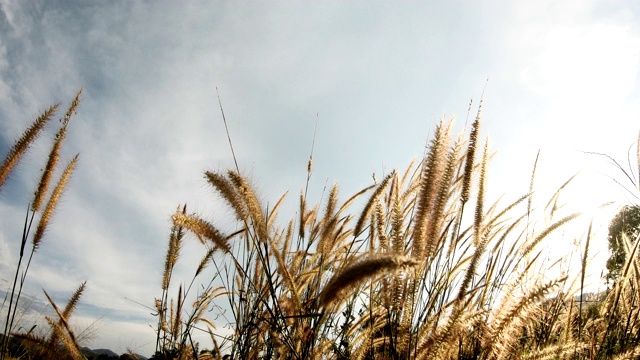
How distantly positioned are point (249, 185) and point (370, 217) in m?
1.05

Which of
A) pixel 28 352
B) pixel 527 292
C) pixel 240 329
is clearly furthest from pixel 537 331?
pixel 28 352

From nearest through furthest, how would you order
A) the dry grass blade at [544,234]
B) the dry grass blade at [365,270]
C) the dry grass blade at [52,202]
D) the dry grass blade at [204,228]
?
the dry grass blade at [365,270], the dry grass blade at [204,228], the dry grass blade at [544,234], the dry grass blade at [52,202]

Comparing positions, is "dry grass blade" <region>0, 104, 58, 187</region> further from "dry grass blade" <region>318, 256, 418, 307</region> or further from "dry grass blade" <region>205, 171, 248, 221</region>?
"dry grass blade" <region>318, 256, 418, 307</region>

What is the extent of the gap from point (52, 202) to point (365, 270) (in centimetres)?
260

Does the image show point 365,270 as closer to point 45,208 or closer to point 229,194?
point 229,194

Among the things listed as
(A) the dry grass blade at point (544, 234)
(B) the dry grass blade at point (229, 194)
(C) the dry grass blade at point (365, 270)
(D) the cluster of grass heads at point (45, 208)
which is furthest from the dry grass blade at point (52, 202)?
(A) the dry grass blade at point (544, 234)

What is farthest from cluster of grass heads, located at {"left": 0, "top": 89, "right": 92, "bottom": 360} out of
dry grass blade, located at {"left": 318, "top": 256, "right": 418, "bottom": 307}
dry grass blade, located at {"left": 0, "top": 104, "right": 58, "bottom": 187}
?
dry grass blade, located at {"left": 318, "top": 256, "right": 418, "bottom": 307}

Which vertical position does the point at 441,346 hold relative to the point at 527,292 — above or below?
below

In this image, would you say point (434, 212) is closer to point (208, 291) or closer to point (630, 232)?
Answer: point (208, 291)

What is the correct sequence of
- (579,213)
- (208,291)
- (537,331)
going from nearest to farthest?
(579,213) < (537,331) < (208,291)

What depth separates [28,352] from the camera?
303 cm

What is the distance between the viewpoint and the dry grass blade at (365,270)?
1.03 metres

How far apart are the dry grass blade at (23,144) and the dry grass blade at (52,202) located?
0.30 meters

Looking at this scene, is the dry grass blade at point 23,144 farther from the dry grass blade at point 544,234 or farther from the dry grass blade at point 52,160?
the dry grass blade at point 544,234
